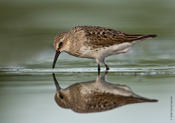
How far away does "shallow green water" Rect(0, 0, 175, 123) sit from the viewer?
9.59 metres

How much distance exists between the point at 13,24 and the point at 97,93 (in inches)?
366

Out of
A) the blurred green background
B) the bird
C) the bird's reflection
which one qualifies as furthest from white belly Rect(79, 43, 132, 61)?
the bird's reflection

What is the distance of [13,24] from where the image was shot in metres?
19.1

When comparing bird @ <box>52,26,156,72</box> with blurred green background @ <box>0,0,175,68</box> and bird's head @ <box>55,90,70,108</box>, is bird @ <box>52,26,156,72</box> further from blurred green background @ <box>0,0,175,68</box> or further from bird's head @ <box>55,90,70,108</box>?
bird's head @ <box>55,90,70,108</box>

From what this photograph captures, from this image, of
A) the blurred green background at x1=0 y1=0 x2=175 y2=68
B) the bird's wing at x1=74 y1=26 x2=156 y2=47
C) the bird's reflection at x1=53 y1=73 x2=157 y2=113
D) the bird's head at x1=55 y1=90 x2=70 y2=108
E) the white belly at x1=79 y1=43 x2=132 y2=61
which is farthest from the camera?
the blurred green background at x1=0 y1=0 x2=175 y2=68

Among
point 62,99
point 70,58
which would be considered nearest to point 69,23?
point 70,58

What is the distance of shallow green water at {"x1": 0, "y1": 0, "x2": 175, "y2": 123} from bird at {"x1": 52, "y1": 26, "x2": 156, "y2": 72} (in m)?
0.31

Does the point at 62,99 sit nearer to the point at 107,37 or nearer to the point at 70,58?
the point at 107,37

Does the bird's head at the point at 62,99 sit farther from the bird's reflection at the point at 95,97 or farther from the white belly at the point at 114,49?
the white belly at the point at 114,49

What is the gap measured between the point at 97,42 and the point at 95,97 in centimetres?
304

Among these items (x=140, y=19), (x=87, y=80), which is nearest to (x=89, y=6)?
(x=140, y=19)

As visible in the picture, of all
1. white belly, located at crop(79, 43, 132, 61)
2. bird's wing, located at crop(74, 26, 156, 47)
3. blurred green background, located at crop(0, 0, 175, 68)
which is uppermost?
bird's wing, located at crop(74, 26, 156, 47)

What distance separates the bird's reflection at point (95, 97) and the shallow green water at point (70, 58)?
132 mm

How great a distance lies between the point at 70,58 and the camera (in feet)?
48.6
